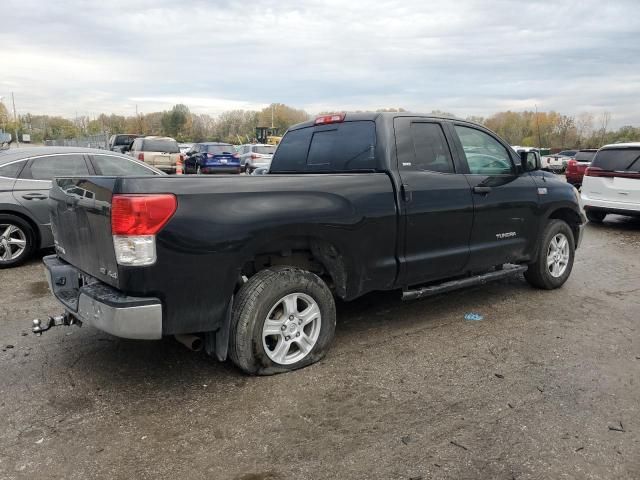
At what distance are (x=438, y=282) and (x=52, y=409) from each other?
3505 mm

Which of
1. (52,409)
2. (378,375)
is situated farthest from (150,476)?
(378,375)

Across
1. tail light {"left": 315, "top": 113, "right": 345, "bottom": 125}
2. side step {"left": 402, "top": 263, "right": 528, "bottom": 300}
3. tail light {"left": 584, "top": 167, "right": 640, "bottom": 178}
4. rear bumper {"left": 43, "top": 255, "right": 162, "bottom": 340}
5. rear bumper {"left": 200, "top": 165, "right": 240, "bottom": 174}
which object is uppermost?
tail light {"left": 315, "top": 113, "right": 345, "bottom": 125}

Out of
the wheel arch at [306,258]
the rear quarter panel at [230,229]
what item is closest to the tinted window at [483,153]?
the rear quarter panel at [230,229]

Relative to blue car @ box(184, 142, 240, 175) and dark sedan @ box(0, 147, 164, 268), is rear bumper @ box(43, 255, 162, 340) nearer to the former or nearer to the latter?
dark sedan @ box(0, 147, 164, 268)

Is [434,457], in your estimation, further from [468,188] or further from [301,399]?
[468,188]

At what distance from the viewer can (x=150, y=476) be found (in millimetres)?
2734

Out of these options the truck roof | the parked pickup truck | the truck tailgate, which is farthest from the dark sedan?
the parked pickup truck

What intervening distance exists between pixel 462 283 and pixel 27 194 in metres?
5.66

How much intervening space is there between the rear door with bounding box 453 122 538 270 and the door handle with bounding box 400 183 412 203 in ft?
2.97

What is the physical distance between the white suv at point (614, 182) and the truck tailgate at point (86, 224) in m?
10.7

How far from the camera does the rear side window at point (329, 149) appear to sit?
4.70 m

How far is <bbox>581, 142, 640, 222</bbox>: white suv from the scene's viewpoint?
1093 centimetres

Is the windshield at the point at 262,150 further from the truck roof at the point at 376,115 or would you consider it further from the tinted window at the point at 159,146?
the truck roof at the point at 376,115

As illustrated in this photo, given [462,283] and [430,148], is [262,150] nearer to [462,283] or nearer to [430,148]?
[430,148]
